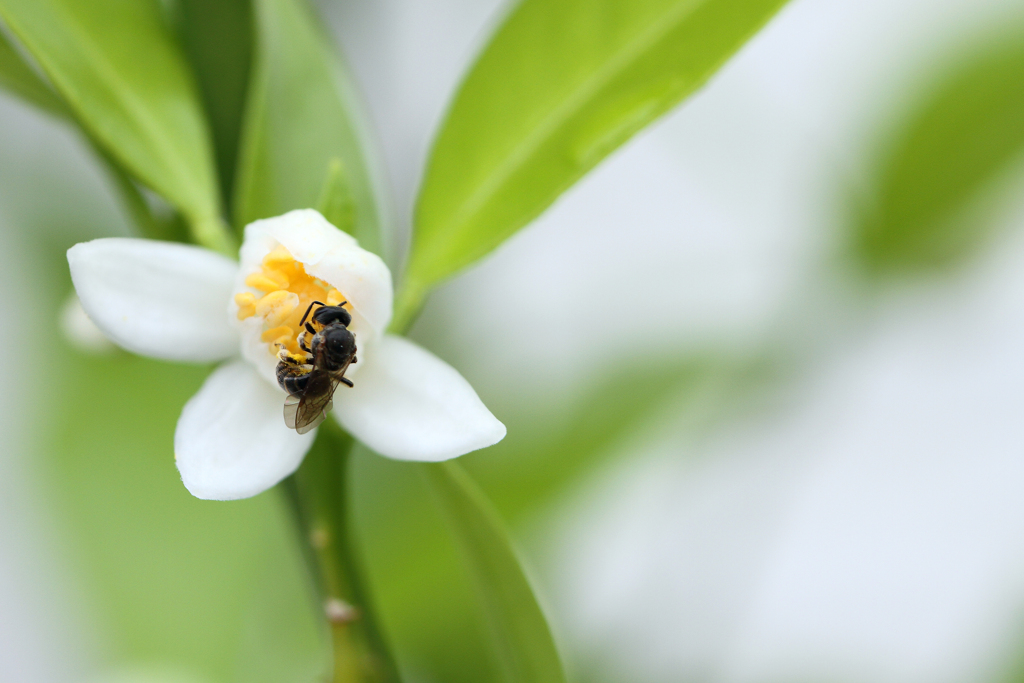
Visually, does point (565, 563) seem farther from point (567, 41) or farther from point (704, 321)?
point (567, 41)

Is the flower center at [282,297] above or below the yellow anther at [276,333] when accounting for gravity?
above

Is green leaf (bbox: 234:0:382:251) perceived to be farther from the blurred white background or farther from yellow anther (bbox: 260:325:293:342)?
the blurred white background

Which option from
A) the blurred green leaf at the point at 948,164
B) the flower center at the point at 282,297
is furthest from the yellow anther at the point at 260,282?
the blurred green leaf at the point at 948,164

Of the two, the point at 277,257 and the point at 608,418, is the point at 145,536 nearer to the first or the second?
the point at 608,418

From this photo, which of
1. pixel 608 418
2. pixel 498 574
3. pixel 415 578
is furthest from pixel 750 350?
pixel 498 574

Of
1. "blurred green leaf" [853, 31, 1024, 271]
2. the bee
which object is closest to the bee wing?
the bee

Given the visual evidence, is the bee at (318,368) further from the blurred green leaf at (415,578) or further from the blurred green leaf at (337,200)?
the blurred green leaf at (415,578)
